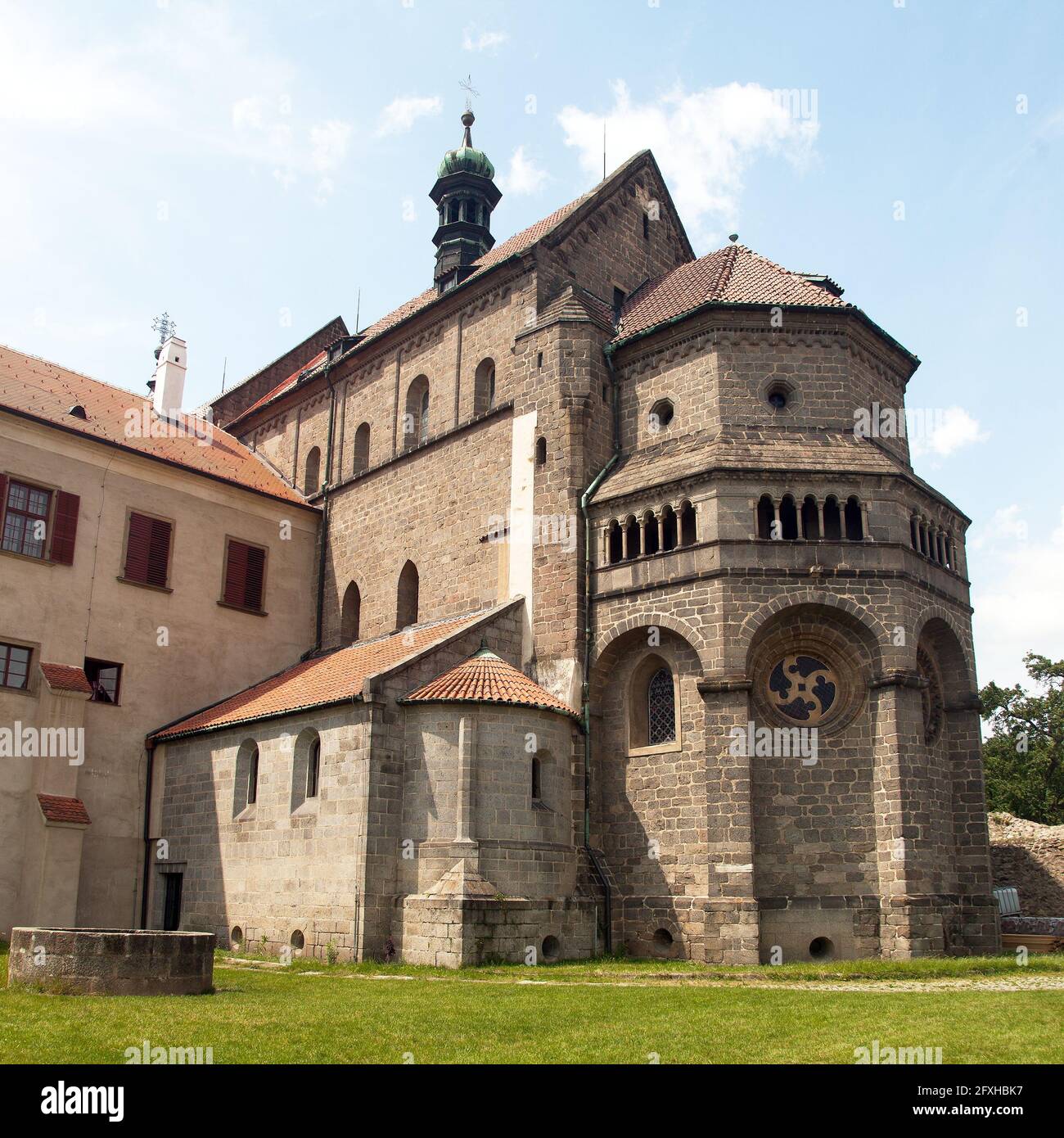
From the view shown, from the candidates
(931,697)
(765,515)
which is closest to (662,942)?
(931,697)

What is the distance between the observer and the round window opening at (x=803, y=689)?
23.6 metres

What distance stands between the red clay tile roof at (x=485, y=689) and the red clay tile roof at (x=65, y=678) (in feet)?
31.1

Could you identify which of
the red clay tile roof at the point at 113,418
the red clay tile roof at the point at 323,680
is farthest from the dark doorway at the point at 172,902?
the red clay tile roof at the point at 113,418

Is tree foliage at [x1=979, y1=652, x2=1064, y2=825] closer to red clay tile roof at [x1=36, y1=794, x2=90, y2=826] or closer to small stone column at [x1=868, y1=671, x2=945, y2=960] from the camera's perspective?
small stone column at [x1=868, y1=671, x2=945, y2=960]

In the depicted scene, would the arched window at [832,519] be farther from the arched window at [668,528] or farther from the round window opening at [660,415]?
the round window opening at [660,415]

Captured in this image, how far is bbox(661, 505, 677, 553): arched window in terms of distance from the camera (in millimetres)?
25000

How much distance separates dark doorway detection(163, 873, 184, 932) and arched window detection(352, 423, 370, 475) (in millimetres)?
13457

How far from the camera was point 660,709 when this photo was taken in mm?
24812

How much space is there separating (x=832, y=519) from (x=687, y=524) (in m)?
3.23

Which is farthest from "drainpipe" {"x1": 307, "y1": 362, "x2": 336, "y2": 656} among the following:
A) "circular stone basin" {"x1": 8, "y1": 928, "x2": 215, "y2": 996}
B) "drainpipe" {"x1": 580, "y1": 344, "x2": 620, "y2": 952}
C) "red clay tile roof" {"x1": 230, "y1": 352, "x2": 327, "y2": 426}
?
"circular stone basin" {"x1": 8, "y1": 928, "x2": 215, "y2": 996}

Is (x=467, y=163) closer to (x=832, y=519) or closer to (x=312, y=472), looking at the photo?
(x=312, y=472)

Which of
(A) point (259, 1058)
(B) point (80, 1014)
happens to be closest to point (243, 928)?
(B) point (80, 1014)

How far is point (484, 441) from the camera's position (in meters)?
29.7

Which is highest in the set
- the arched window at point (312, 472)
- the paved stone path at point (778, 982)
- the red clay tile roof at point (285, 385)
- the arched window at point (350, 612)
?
the red clay tile roof at point (285, 385)
